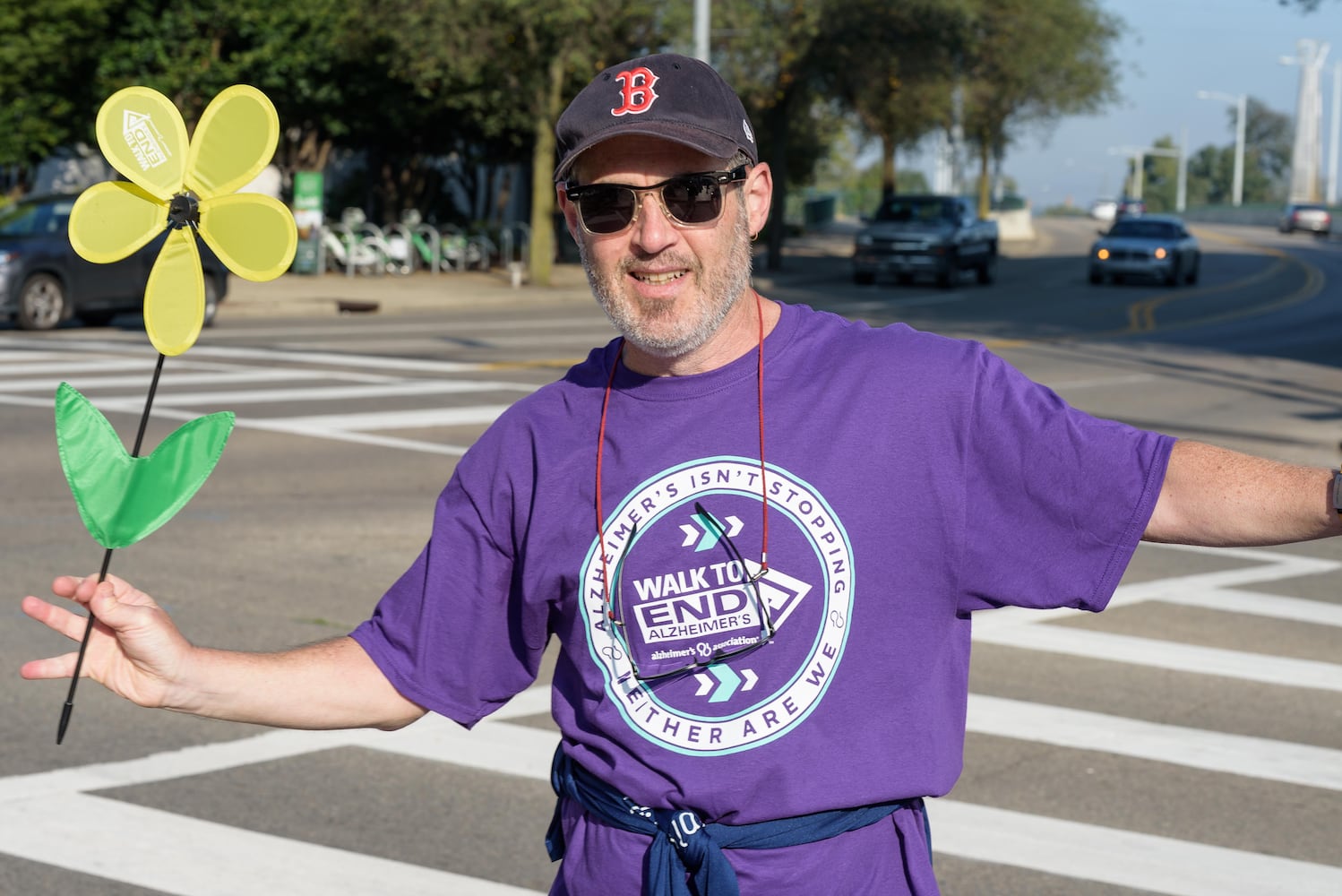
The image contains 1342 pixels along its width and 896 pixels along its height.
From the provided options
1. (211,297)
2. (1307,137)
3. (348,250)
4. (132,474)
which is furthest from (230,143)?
(1307,137)

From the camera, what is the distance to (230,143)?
2207 mm

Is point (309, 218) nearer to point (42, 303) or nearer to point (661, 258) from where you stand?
point (42, 303)

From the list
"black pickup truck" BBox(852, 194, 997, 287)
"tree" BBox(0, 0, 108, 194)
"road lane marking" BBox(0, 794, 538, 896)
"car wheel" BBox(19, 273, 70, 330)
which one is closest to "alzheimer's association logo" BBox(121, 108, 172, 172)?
"road lane marking" BBox(0, 794, 538, 896)

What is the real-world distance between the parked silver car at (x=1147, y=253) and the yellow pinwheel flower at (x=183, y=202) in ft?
118

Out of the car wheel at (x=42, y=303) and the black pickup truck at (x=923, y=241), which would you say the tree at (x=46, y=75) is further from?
the black pickup truck at (x=923, y=241)

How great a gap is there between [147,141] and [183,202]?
0.10 meters

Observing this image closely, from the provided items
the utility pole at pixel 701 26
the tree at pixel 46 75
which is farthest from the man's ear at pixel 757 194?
the tree at pixel 46 75

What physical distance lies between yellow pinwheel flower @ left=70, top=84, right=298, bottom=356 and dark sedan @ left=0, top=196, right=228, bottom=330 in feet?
59.8

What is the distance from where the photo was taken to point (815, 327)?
Answer: 2488 millimetres

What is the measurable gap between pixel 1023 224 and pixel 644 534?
68504mm

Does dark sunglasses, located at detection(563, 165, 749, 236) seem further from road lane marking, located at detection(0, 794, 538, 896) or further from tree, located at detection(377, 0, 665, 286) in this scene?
tree, located at detection(377, 0, 665, 286)

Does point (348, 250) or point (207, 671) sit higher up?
point (207, 671)

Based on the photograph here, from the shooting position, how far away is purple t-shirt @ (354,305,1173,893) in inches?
88.8

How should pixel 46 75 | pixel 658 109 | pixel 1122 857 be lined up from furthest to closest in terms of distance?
pixel 46 75
pixel 1122 857
pixel 658 109
